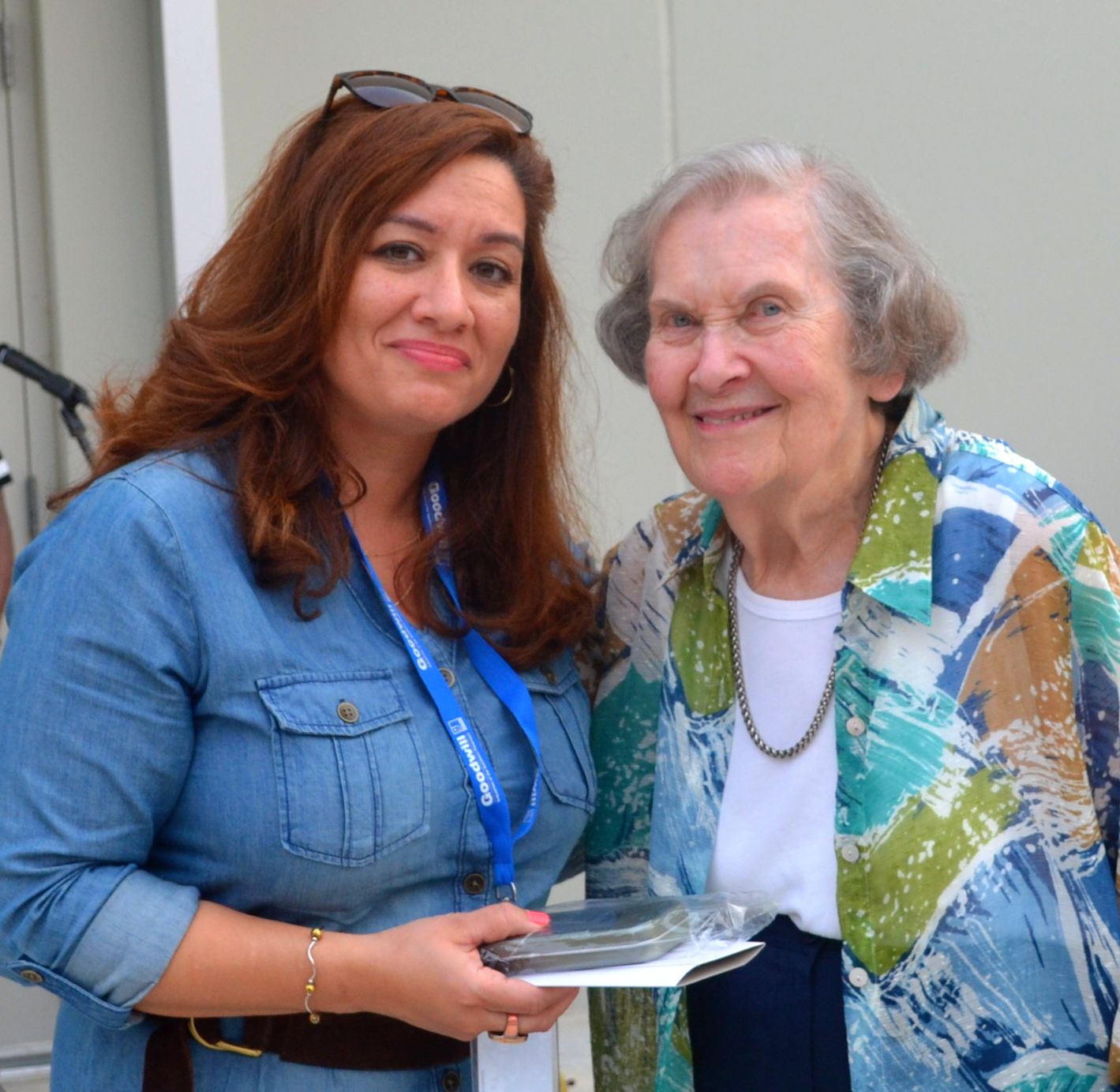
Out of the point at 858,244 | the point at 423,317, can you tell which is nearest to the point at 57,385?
the point at 423,317

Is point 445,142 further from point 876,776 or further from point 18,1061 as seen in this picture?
point 18,1061

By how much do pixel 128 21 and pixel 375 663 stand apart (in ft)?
10.1

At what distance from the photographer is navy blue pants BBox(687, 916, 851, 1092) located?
206 cm

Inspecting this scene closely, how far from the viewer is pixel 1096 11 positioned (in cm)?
498

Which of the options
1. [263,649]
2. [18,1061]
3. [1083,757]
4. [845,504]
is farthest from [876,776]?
[18,1061]

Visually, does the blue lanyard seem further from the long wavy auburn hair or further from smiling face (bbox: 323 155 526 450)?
smiling face (bbox: 323 155 526 450)

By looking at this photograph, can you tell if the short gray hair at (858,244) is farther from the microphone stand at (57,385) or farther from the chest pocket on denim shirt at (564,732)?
the microphone stand at (57,385)

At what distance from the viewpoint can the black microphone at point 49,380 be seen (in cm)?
404

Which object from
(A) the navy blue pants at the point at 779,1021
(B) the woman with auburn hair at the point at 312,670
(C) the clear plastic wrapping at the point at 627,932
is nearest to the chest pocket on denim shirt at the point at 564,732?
(B) the woman with auburn hair at the point at 312,670

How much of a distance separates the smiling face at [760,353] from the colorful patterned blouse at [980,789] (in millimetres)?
165

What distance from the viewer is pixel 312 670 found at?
1.95 meters

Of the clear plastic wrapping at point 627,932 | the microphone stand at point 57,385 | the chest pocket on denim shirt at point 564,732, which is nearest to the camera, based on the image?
the clear plastic wrapping at point 627,932

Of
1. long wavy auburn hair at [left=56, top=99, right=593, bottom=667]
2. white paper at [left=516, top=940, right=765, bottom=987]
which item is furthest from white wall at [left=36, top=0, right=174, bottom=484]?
white paper at [left=516, top=940, right=765, bottom=987]

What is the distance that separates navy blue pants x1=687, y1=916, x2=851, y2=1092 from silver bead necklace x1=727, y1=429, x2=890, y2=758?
0.25m
